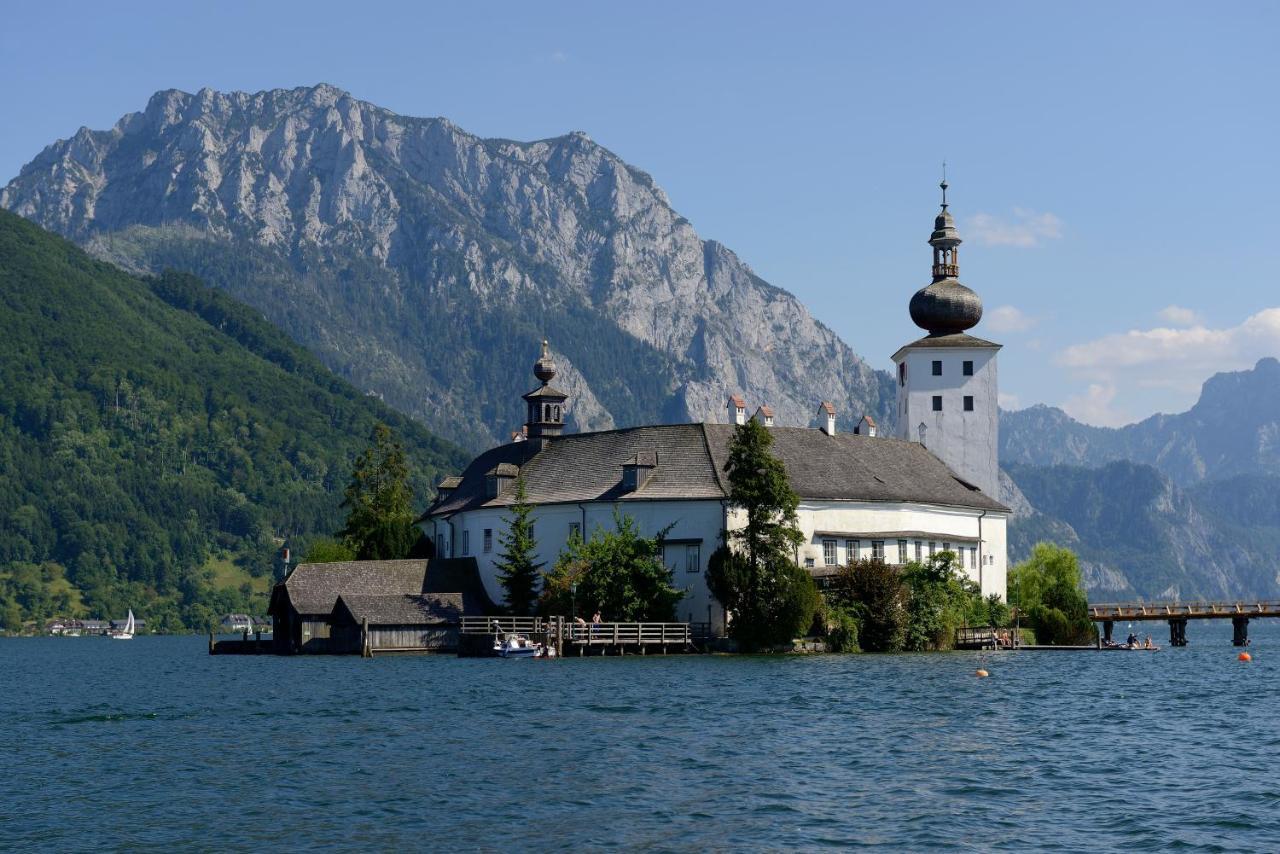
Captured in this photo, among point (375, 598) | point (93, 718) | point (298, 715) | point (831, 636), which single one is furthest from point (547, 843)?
point (375, 598)

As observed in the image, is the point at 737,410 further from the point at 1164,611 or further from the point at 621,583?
the point at 1164,611

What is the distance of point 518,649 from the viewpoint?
286ft

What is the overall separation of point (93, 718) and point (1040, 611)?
204 ft

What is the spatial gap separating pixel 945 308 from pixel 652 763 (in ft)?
257

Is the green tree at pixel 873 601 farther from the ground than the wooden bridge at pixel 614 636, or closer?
farther from the ground

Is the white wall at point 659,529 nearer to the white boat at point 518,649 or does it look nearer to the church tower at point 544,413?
the white boat at point 518,649

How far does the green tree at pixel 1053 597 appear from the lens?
339 ft

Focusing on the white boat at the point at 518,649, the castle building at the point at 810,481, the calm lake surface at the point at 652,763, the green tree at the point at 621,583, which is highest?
the castle building at the point at 810,481

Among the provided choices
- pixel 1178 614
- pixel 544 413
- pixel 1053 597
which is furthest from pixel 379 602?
pixel 1178 614

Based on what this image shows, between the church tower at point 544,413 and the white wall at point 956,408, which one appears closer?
the church tower at point 544,413

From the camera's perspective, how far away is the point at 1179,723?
2087 inches

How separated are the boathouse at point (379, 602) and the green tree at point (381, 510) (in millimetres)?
10150

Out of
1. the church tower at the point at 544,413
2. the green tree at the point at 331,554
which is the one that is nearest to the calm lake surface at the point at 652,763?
the church tower at the point at 544,413

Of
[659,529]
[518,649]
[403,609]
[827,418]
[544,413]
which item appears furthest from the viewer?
[544,413]
